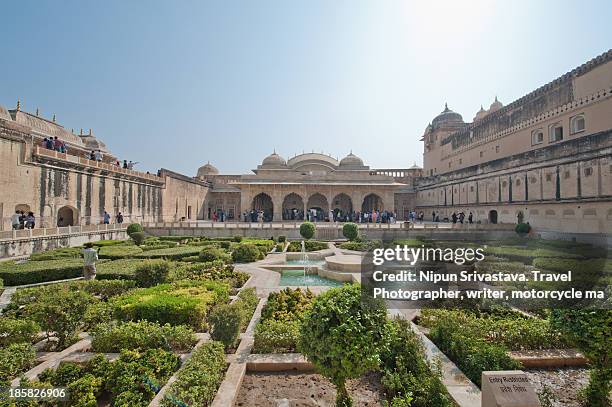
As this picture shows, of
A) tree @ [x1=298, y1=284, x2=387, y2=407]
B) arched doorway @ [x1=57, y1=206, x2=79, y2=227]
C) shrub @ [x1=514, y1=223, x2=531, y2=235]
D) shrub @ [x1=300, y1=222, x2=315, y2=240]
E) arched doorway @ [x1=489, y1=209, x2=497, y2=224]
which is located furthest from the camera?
arched doorway @ [x1=489, y1=209, x2=497, y2=224]

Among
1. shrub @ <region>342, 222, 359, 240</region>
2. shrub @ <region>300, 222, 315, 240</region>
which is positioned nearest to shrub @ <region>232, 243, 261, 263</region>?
Result: shrub @ <region>300, 222, 315, 240</region>

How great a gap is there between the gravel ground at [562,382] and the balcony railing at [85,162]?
19817 mm

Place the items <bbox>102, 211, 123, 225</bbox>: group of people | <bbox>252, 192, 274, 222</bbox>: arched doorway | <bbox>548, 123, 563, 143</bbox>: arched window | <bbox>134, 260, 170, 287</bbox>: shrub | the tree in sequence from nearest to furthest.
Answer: the tree → <bbox>134, 260, 170, 287</bbox>: shrub → <bbox>102, 211, 123, 225</bbox>: group of people → <bbox>548, 123, 563, 143</bbox>: arched window → <bbox>252, 192, 274, 222</bbox>: arched doorway

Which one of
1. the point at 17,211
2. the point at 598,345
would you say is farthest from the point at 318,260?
the point at 17,211

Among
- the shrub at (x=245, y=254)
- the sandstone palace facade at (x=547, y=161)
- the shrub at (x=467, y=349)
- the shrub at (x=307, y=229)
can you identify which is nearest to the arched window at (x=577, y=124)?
the sandstone palace facade at (x=547, y=161)

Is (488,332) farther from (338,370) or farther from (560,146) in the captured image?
(560,146)

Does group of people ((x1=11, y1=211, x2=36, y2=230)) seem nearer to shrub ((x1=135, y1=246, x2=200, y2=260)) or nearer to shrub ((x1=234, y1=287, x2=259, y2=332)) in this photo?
shrub ((x1=135, y1=246, x2=200, y2=260))

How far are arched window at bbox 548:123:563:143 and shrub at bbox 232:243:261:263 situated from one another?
70.4ft

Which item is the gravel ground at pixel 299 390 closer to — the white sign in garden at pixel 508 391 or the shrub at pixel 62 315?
the white sign in garden at pixel 508 391

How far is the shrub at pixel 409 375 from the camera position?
341cm

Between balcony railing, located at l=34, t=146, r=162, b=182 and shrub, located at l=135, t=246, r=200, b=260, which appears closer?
shrub, located at l=135, t=246, r=200, b=260

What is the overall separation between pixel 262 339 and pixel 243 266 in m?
7.20

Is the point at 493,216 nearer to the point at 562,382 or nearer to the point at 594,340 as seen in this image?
the point at 562,382

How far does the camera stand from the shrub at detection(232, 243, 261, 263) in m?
13.0
